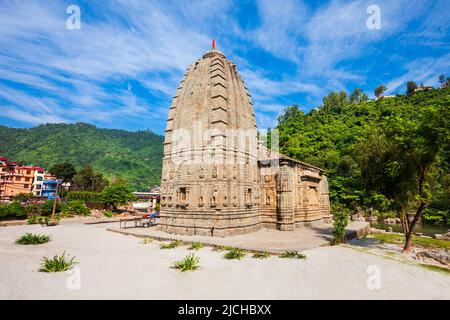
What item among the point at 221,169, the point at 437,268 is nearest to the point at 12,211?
the point at 221,169

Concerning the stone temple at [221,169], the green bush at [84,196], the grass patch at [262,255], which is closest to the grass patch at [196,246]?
the stone temple at [221,169]

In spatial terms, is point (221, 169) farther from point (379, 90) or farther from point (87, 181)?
point (379, 90)

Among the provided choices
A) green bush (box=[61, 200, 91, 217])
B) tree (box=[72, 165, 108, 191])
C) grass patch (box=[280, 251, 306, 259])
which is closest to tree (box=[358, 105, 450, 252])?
grass patch (box=[280, 251, 306, 259])

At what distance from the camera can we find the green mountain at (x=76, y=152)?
4843 inches

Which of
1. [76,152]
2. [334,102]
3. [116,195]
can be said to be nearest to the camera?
[116,195]

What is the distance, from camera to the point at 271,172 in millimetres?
25812

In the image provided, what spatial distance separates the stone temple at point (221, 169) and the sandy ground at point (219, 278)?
724 centimetres

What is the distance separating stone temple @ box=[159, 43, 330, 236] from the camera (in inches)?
829

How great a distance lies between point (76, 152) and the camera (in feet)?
458

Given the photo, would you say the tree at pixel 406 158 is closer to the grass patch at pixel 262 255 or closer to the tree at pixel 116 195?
the grass patch at pixel 262 255

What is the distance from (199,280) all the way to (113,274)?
3.80 m

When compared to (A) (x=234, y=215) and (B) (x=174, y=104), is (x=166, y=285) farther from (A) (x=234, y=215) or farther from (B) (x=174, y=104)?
(B) (x=174, y=104)

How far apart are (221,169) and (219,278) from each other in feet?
39.9

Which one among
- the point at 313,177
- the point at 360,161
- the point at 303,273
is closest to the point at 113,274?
the point at 303,273
